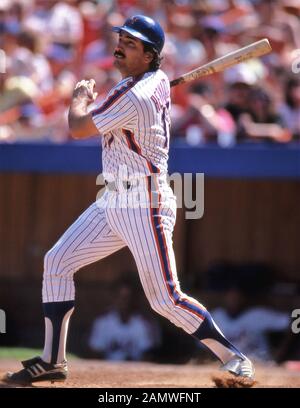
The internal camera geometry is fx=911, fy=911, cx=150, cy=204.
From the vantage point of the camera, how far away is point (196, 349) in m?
8.17

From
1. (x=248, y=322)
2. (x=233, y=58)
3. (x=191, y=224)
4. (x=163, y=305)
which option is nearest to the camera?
(x=163, y=305)

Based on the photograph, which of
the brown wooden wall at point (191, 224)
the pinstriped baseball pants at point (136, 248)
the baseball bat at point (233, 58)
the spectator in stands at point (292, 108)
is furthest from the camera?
the brown wooden wall at point (191, 224)

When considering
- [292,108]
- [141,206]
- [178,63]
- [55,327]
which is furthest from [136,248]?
[178,63]

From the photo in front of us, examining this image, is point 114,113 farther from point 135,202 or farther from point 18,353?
point 18,353

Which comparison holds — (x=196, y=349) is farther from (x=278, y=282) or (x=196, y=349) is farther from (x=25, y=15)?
(x=25, y=15)

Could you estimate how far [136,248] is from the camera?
447 cm

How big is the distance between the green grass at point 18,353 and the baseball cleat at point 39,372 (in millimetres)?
2325

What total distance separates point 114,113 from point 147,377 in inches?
77.8

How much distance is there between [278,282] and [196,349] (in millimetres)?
999

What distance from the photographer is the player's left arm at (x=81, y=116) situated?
14.4 ft

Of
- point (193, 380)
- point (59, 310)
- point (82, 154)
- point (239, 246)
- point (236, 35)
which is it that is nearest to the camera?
point (59, 310)

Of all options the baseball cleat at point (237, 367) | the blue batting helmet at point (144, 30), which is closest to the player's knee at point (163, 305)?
the baseball cleat at point (237, 367)

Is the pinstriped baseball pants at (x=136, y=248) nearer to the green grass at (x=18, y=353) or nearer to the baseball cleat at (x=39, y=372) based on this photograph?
the baseball cleat at (x=39, y=372)

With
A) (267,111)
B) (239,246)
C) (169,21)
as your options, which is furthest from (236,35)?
(239,246)
